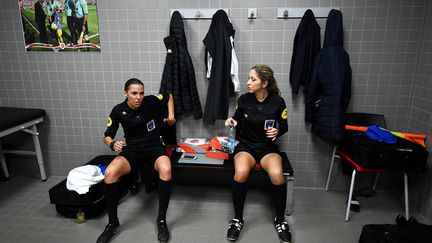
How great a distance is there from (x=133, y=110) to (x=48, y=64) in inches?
49.8

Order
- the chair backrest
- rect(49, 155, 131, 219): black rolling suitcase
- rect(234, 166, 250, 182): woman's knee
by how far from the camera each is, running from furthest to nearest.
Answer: the chair backrest → rect(49, 155, 131, 219): black rolling suitcase → rect(234, 166, 250, 182): woman's knee

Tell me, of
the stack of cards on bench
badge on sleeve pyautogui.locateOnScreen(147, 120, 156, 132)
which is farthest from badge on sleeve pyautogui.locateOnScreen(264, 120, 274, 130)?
badge on sleeve pyautogui.locateOnScreen(147, 120, 156, 132)

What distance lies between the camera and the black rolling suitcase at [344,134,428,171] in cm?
213

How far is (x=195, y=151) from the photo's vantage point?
2605mm

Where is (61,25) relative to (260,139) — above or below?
above

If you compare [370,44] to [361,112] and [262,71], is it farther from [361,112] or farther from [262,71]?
[262,71]

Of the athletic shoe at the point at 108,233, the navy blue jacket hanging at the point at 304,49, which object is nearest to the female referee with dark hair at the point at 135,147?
the athletic shoe at the point at 108,233

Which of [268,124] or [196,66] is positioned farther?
[196,66]

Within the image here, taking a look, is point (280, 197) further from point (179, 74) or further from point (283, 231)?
point (179, 74)

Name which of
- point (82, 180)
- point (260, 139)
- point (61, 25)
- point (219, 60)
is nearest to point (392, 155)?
point (260, 139)

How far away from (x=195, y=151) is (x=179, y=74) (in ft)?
2.33

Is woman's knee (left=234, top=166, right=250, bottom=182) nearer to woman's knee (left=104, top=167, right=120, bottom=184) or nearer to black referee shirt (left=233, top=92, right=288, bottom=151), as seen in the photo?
black referee shirt (left=233, top=92, right=288, bottom=151)

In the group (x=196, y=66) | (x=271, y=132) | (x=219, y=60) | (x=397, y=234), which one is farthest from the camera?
(x=196, y=66)

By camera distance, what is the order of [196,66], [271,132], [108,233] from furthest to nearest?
[196,66] → [271,132] → [108,233]
